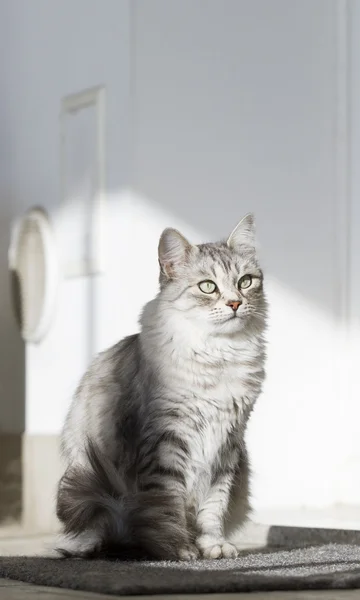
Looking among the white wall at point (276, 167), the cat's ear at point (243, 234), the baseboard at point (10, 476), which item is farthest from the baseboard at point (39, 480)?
the cat's ear at point (243, 234)

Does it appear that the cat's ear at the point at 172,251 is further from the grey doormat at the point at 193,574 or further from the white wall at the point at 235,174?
the white wall at the point at 235,174

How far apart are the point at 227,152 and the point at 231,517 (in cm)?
174

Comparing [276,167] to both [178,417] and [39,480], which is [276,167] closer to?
[39,480]

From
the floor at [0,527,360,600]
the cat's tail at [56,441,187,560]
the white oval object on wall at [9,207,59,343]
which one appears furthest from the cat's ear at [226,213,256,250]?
the white oval object on wall at [9,207,59,343]

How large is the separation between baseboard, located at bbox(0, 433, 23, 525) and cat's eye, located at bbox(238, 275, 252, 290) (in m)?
2.25

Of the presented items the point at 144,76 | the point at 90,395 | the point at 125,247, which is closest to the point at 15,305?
the point at 125,247

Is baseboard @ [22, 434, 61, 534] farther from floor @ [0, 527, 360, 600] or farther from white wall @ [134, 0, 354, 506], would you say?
floor @ [0, 527, 360, 600]

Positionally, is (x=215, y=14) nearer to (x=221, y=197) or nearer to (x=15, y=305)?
(x=221, y=197)

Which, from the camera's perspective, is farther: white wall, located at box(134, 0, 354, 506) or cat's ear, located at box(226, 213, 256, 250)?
white wall, located at box(134, 0, 354, 506)

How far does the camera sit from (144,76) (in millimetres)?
3717

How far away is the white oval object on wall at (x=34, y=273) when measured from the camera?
430cm

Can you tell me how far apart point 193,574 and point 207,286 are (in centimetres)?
73

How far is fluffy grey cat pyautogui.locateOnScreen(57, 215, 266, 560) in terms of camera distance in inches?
86.0

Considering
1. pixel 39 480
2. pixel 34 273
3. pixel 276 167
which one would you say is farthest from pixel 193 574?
pixel 34 273
